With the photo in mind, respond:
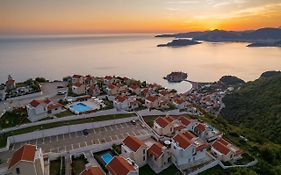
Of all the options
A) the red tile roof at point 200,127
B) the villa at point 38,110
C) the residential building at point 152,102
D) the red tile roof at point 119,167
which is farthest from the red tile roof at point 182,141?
the villa at point 38,110

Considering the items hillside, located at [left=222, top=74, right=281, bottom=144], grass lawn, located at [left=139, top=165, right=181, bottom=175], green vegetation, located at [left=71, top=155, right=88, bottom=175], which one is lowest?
hillside, located at [left=222, top=74, right=281, bottom=144]

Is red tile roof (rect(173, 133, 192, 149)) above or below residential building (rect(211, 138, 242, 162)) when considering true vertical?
above

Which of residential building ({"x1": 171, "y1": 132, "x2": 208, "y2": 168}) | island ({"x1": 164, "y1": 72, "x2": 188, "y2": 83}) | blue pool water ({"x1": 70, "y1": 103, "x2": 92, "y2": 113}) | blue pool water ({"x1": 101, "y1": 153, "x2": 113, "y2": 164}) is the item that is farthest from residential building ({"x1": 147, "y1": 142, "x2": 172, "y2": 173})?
island ({"x1": 164, "y1": 72, "x2": 188, "y2": 83})

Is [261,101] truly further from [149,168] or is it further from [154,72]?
[154,72]

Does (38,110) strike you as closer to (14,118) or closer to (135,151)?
(14,118)

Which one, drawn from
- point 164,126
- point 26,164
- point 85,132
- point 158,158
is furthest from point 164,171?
point 26,164

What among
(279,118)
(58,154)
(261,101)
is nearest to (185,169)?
(58,154)

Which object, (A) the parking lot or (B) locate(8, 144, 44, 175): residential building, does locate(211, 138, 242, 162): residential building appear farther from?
(B) locate(8, 144, 44, 175): residential building

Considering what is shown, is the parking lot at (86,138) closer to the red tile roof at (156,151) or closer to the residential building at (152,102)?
the red tile roof at (156,151)
